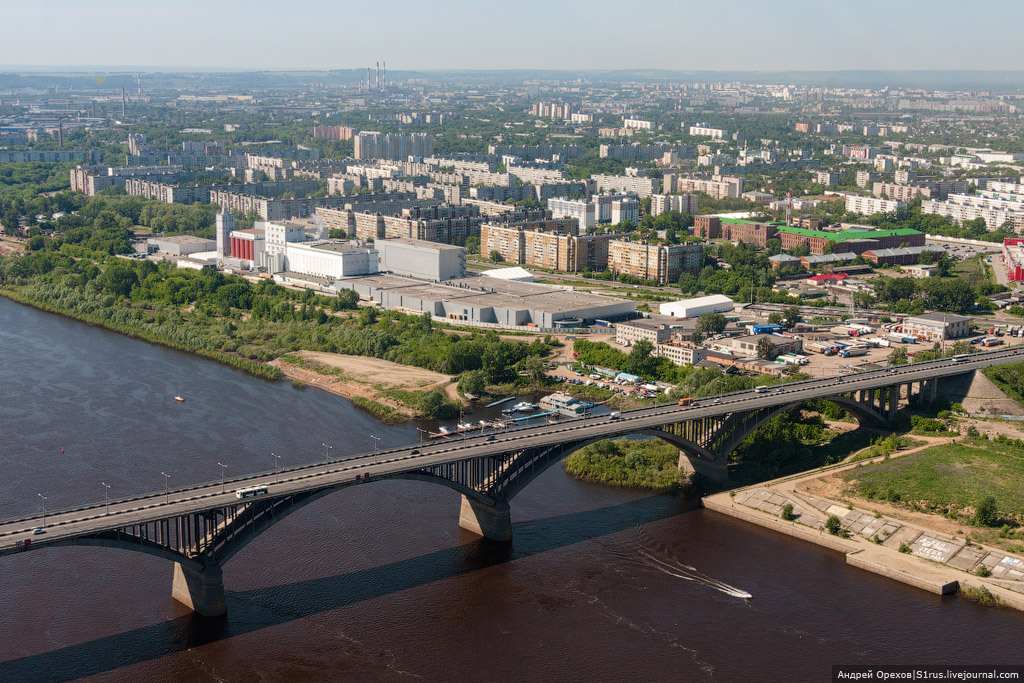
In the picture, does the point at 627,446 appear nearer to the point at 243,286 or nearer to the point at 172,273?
the point at 243,286

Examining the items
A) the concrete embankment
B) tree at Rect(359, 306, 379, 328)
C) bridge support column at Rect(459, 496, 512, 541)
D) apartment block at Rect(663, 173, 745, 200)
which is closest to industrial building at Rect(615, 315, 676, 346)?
tree at Rect(359, 306, 379, 328)

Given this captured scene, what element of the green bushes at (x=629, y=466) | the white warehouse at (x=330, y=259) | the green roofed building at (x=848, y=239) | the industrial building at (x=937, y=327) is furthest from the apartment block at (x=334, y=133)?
the green bushes at (x=629, y=466)

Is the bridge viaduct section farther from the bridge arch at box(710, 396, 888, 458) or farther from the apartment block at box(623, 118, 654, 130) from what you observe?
the apartment block at box(623, 118, 654, 130)

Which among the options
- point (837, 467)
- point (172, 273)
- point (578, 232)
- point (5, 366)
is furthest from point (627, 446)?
point (578, 232)

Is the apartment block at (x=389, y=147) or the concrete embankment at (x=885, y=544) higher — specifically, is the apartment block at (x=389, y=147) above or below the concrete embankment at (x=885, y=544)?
above

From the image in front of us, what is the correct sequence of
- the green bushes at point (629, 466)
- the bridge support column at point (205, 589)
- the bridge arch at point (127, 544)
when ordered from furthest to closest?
the green bushes at point (629, 466)
the bridge support column at point (205, 589)
the bridge arch at point (127, 544)

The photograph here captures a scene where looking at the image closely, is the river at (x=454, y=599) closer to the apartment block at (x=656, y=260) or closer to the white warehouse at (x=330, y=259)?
the white warehouse at (x=330, y=259)

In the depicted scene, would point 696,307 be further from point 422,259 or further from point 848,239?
point 848,239

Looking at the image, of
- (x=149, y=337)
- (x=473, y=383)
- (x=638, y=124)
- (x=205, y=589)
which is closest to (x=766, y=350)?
(x=473, y=383)
